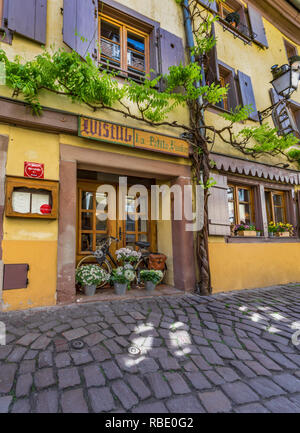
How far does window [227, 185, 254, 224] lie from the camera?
18.5ft

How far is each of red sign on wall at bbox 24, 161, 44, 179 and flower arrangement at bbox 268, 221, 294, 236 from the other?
5.69 meters

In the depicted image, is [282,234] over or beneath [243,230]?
beneath

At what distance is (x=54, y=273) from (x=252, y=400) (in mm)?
2809

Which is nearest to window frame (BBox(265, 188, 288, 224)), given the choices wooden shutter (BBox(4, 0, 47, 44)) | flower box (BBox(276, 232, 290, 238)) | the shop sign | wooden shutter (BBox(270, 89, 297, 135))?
flower box (BBox(276, 232, 290, 238))

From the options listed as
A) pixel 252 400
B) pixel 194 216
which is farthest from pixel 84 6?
pixel 252 400

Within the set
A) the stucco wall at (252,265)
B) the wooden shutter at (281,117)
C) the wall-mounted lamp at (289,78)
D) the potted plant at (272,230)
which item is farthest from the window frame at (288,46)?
the stucco wall at (252,265)

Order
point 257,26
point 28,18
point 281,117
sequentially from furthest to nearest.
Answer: point 257,26, point 281,117, point 28,18

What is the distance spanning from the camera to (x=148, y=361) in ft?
6.59

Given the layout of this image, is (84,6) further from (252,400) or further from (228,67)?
(252,400)

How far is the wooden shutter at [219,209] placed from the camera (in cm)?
475

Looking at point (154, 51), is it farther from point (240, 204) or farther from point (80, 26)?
point (240, 204)

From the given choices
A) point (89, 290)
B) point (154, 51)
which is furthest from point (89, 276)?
point (154, 51)

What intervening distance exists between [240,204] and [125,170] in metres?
3.41

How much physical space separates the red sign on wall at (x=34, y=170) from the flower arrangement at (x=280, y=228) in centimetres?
569
